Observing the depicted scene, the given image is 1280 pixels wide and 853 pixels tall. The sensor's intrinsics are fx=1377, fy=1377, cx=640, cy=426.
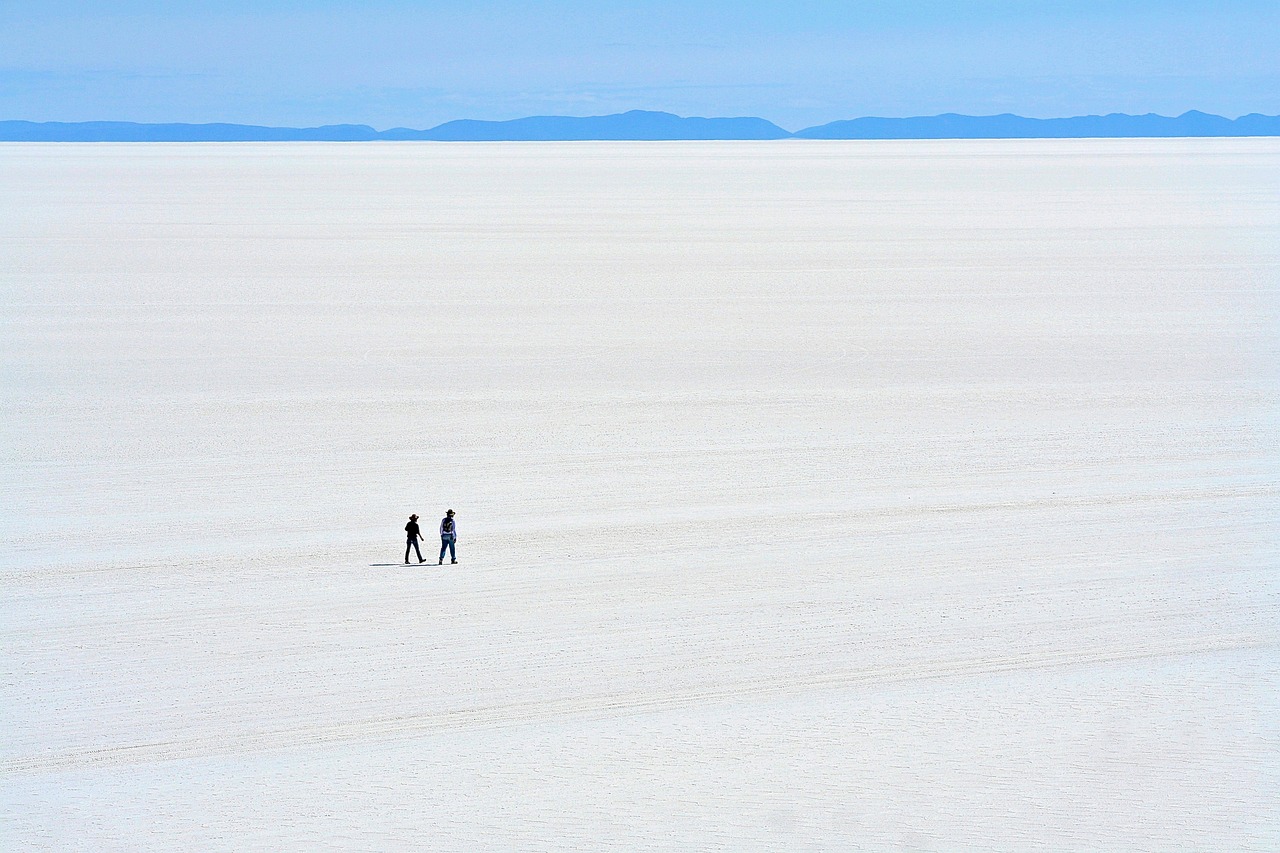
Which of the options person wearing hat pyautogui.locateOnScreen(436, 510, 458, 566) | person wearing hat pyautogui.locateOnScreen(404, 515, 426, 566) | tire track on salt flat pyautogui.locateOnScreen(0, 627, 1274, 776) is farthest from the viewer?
person wearing hat pyautogui.locateOnScreen(404, 515, 426, 566)

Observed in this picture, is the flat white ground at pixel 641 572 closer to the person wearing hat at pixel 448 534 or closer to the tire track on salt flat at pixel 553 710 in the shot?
the tire track on salt flat at pixel 553 710

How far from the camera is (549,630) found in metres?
12.0

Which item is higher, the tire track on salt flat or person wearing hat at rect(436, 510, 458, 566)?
person wearing hat at rect(436, 510, 458, 566)

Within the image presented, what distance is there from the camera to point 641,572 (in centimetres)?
1342

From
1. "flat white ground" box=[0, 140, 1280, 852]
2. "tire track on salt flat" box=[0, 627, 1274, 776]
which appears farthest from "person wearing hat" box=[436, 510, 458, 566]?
"tire track on salt flat" box=[0, 627, 1274, 776]

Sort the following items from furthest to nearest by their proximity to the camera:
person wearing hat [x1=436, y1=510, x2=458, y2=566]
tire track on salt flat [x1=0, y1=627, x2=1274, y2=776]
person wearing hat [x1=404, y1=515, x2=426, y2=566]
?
person wearing hat [x1=404, y1=515, x2=426, y2=566] → person wearing hat [x1=436, y1=510, x2=458, y2=566] → tire track on salt flat [x1=0, y1=627, x2=1274, y2=776]

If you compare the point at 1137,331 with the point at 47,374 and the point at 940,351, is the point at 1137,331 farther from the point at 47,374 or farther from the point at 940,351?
the point at 47,374

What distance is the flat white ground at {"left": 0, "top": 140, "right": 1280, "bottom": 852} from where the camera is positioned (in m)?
9.32

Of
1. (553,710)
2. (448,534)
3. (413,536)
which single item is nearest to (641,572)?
(448,534)

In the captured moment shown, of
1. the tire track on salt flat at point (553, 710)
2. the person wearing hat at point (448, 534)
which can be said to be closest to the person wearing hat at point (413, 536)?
the person wearing hat at point (448, 534)

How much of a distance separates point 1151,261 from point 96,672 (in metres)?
34.0

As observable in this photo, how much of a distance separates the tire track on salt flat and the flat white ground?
0.12 ft

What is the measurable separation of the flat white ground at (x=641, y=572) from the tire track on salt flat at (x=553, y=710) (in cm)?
4

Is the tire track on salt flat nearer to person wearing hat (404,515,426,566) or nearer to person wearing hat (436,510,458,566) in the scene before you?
person wearing hat (436,510,458,566)
